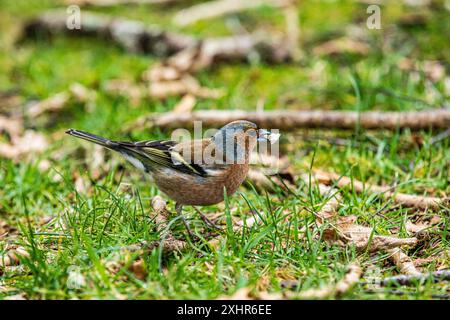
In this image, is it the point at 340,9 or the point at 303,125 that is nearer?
the point at 303,125

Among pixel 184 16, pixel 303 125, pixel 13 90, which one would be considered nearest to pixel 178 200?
pixel 303 125

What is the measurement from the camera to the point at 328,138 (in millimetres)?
5438

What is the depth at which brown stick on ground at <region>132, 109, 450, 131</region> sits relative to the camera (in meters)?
5.28

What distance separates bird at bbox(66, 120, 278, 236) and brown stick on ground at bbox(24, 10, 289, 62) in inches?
128

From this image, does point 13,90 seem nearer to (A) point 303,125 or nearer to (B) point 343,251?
(A) point 303,125

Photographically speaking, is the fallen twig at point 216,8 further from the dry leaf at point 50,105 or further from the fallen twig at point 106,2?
the dry leaf at point 50,105

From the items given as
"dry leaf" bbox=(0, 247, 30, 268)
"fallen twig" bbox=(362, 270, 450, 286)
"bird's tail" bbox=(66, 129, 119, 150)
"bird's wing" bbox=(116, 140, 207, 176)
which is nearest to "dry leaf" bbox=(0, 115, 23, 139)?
"bird's tail" bbox=(66, 129, 119, 150)

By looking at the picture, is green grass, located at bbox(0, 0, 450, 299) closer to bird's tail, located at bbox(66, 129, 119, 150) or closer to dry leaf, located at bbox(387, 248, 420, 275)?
dry leaf, located at bbox(387, 248, 420, 275)

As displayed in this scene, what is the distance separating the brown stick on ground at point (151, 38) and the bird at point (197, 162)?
3249 mm

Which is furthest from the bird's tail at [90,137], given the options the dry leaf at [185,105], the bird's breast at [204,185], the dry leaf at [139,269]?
the dry leaf at [185,105]

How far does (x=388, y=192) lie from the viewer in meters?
4.55

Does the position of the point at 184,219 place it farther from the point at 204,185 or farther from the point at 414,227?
the point at 414,227
